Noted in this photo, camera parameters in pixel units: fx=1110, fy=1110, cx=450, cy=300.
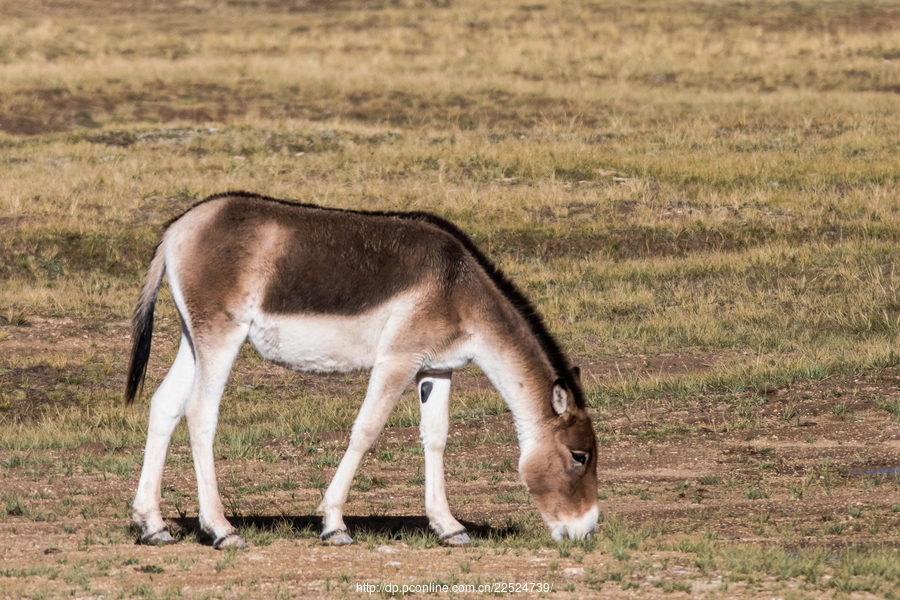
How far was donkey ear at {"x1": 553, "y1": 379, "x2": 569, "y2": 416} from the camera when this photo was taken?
23.1 ft

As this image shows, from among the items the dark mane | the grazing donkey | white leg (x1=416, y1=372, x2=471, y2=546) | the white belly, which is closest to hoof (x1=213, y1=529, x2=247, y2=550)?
the grazing donkey

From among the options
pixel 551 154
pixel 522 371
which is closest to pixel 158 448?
Result: pixel 522 371

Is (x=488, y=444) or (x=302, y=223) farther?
(x=488, y=444)

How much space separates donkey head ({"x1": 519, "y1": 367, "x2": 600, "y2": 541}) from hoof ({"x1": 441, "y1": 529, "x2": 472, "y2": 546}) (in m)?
0.59

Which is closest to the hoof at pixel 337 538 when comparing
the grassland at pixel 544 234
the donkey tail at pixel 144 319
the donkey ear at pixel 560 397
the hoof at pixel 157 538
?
the grassland at pixel 544 234

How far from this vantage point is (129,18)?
60062mm

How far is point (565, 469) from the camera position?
23.1 ft

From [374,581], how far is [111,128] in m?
26.4

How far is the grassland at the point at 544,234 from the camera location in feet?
27.6

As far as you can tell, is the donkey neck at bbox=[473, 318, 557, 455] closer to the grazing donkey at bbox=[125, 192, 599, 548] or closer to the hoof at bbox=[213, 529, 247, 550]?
the grazing donkey at bbox=[125, 192, 599, 548]

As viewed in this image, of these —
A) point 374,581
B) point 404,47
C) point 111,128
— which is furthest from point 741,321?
point 404,47

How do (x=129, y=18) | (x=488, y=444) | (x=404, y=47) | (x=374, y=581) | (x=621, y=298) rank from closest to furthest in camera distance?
(x=374, y=581), (x=488, y=444), (x=621, y=298), (x=404, y=47), (x=129, y=18)

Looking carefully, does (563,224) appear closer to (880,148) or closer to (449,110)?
(880,148)

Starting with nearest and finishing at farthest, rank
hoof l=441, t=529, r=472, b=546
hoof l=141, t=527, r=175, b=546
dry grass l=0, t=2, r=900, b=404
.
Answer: hoof l=141, t=527, r=175, b=546, hoof l=441, t=529, r=472, b=546, dry grass l=0, t=2, r=900, b=404
